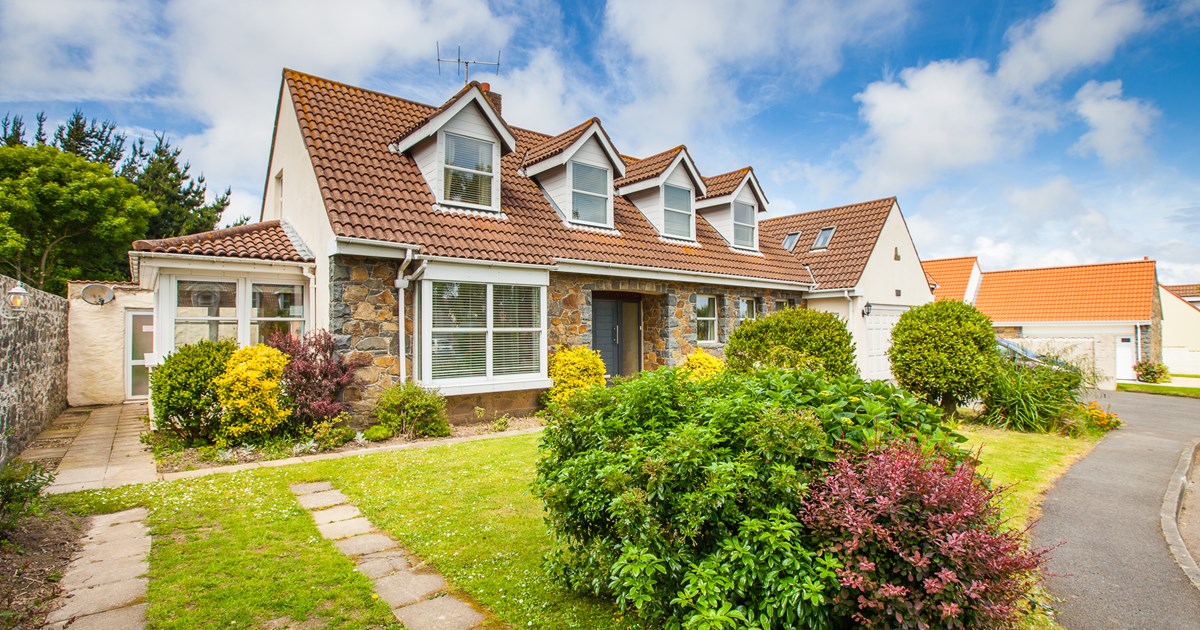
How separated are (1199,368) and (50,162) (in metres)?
53.4

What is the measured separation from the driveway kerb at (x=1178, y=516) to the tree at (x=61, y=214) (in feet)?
103

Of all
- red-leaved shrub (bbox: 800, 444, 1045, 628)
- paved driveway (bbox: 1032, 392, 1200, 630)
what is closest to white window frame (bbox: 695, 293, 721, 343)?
paved driveway (bbox: 1032, 392, 1200, 630)

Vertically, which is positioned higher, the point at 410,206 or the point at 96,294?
the point at 410,206

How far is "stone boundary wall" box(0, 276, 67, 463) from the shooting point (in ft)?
24.1

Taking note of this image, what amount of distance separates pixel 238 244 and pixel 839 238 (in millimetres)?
17307

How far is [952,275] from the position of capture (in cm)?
3203

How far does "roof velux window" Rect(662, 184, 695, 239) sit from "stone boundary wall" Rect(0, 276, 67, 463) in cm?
1247

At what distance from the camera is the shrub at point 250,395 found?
8094 mm

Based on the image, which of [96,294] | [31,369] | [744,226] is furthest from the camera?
[744,226]

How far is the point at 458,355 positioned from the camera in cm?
1038

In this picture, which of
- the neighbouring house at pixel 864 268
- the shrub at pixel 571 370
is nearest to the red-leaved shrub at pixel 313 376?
the shrub at pixel 571 370

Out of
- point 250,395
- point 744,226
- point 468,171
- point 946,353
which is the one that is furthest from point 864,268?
point 250,395

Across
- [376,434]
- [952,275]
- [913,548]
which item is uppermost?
[952,275]

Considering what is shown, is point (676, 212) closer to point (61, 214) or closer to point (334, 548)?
point (334, 548)
